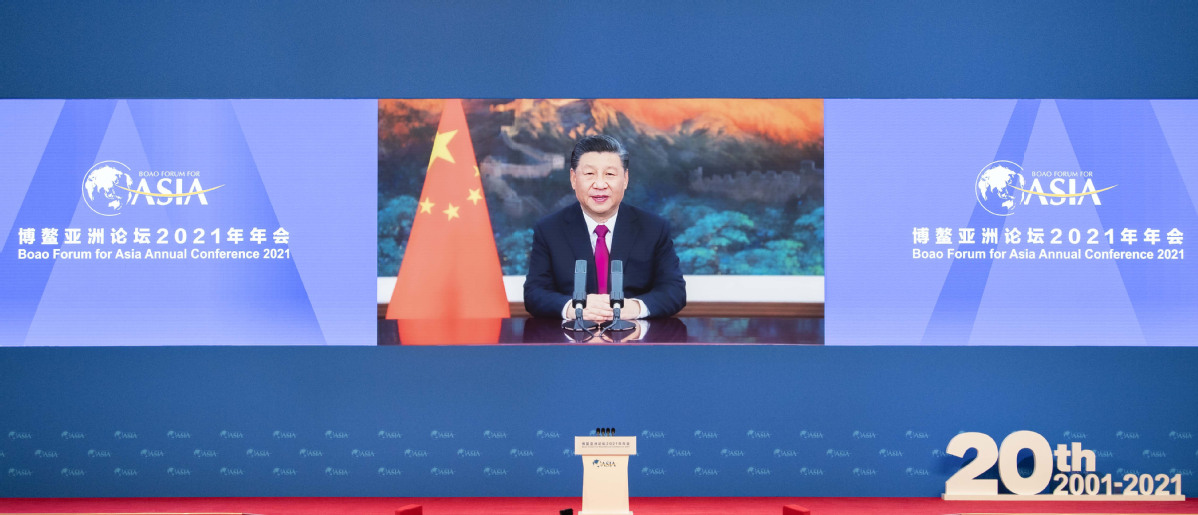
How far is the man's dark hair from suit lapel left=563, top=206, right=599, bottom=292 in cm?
23

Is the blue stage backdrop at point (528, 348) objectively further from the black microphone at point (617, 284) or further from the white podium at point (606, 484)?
the white podium at point (606, 484)

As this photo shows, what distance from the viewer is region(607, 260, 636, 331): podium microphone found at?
3842 mm

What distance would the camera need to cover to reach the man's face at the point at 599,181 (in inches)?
152

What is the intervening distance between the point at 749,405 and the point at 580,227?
118cm

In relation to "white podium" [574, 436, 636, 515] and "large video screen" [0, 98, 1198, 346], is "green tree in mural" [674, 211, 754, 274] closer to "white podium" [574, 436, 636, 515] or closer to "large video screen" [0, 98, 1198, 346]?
"large video screen" [0, 98, 1198, 346]

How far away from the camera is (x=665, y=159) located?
3846 mm

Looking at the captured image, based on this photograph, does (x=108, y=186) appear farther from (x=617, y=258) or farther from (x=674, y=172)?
(x=674, y=172)

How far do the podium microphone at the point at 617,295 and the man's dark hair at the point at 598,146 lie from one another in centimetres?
47

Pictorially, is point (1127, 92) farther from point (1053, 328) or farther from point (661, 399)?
point (661, 399)

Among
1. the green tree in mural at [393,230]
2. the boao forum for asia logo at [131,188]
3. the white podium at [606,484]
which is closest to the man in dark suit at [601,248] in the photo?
the green tree in mural at [393,230]

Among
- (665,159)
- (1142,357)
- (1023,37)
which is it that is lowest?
(1142,357)

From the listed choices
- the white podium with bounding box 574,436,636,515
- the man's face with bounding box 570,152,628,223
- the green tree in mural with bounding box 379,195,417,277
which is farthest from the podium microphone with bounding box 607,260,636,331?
the green tree in mural with bounding box 379,195,417,277

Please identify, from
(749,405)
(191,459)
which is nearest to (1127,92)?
(749,405)

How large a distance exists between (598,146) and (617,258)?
54cm
